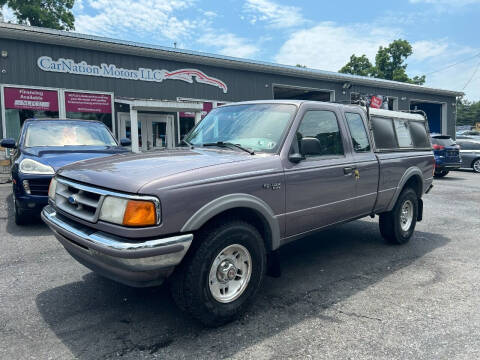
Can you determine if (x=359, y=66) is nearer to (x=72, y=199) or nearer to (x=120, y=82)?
(x=120, y=82)

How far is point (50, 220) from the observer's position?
126 inches

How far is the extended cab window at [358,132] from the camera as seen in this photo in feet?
14.5

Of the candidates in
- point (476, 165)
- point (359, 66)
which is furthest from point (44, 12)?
point (359, 66)

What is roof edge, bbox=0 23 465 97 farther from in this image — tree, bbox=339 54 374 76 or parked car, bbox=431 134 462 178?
tree, bbox=339 54 374 76

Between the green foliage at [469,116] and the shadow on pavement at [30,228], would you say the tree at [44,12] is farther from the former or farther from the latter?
the green foliage at [469,116]

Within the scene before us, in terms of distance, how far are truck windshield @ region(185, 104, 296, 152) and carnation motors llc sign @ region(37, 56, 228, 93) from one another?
1060cm

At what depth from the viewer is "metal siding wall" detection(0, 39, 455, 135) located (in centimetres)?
1211

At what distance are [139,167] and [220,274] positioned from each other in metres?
1.06

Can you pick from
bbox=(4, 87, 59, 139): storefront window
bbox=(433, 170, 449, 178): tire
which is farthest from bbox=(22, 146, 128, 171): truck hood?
bbox=(433, 170, 449, 178): tire

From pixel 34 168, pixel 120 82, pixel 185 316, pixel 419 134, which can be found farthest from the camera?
pixel 120 82

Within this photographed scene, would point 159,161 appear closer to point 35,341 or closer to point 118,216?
point 118,216

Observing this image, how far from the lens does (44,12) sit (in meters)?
32.9

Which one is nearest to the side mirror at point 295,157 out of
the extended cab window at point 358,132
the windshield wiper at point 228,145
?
the windshield wiper at point 228,145

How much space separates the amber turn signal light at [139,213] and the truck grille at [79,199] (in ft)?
0.98
